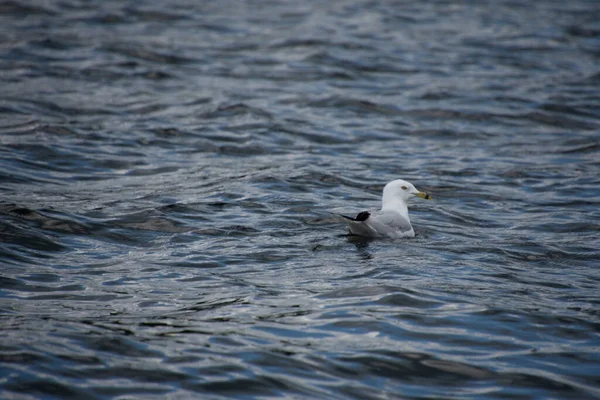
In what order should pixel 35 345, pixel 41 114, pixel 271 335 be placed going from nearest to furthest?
pixel 35 345 < pixel 271 335 < pixel 41 114

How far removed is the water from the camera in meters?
6.76

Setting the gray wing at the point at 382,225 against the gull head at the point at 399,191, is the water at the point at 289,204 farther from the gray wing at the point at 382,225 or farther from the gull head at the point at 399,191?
the gull head at the point at 399,191

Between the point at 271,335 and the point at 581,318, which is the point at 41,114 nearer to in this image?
the point at 271,335

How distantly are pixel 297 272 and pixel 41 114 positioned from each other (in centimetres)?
849

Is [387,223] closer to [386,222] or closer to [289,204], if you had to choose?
[386,222]

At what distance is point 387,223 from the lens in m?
10.5

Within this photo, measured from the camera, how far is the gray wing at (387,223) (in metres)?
10.4

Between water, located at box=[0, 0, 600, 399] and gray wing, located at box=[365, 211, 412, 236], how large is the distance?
0.22 meters

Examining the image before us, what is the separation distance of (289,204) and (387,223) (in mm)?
1828

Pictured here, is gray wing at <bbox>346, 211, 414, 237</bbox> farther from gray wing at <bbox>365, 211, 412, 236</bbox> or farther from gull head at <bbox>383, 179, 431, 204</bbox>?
gull head at <bbox>383, 179, 431, 204</bbox>

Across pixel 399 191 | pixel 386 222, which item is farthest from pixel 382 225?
pixel 399 191

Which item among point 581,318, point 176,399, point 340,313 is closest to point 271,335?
point 340,313

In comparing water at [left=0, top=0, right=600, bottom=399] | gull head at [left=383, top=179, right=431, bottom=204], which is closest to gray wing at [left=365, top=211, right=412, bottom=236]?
water at [left=0, top=0, right=600, bottom=399]

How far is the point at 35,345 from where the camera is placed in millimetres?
6664
